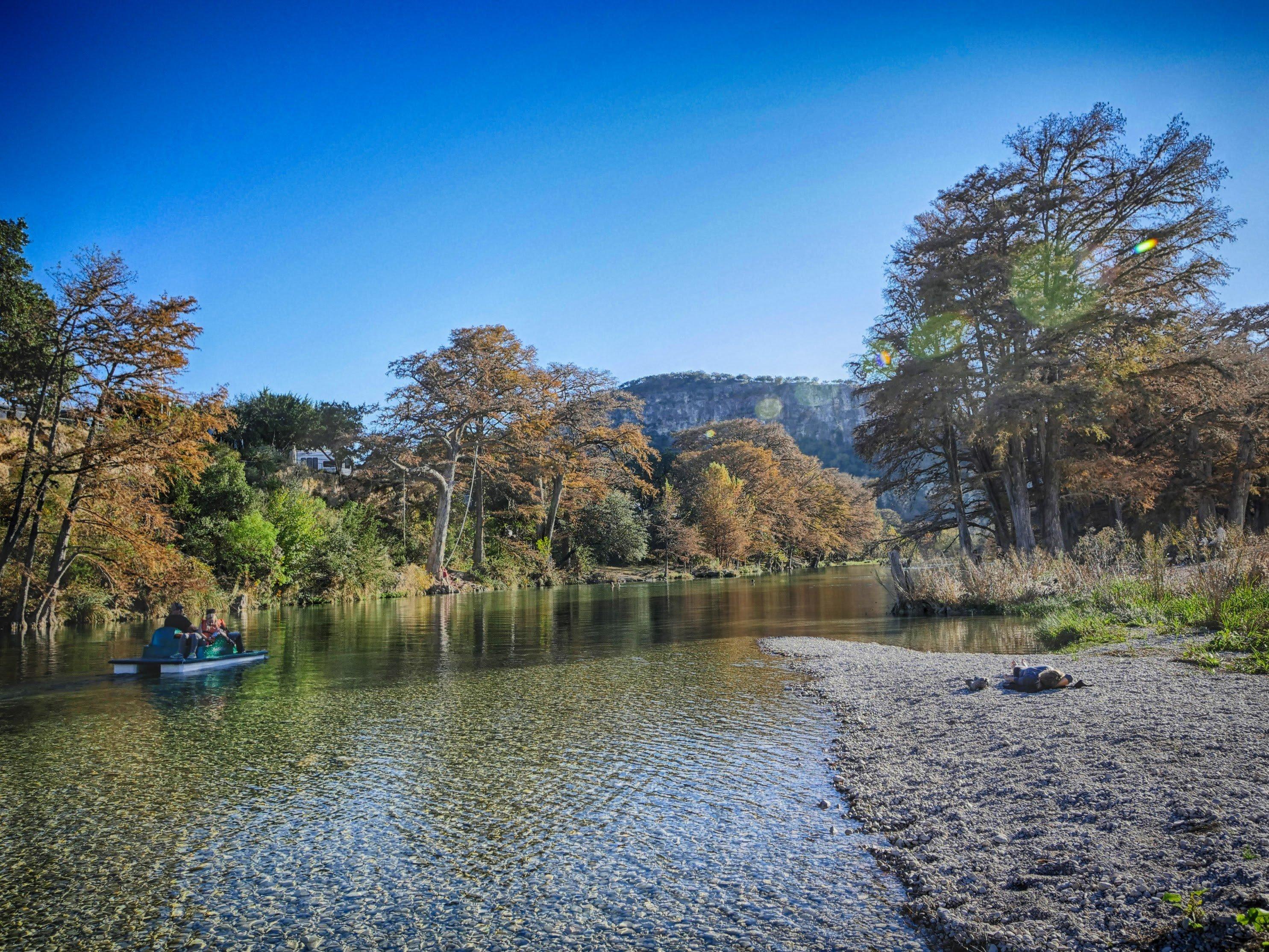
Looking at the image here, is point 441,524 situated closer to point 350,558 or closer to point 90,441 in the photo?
point 350,558

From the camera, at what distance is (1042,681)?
8281 millimetres

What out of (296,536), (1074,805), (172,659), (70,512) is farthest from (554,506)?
(1074,805)

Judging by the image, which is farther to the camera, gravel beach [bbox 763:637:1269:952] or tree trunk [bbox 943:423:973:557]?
tree trunk [bbox 943:423:973:557]

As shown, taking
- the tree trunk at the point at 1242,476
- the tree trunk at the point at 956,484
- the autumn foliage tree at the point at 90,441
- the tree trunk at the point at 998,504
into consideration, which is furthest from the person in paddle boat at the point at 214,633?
the tree trunk at the point at 1242,476

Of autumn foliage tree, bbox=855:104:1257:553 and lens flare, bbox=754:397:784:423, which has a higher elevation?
lens flare, bbox=754:397:784:423

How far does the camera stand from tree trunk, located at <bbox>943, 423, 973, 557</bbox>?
1036 inches

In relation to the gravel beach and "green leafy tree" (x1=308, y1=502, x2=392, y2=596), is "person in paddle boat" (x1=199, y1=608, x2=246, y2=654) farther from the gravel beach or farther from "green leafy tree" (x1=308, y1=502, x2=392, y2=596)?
"green leafy tree" (x1=308, y1=502, x2=392, y2=596)

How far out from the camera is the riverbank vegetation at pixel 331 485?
21016mm

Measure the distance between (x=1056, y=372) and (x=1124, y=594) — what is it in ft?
36.5

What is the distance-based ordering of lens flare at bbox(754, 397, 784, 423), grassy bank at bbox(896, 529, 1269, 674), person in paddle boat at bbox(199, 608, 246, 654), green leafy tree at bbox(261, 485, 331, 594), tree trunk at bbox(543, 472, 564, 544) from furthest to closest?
lens flare at bbox(754, 397, 784, 423) < tree trunk at bbox(543, 472, 564, 544) < green leafy tree at bbox(261, 485, 331, 594) < person in paddle boat at bbox(199, 608, 246, 654) < grassy bank at bbox(896, 529, 1269, 674)

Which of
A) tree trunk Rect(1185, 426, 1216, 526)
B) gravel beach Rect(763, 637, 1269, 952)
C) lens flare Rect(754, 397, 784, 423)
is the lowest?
gravel beach Rect(763, 637, 1269, 952)

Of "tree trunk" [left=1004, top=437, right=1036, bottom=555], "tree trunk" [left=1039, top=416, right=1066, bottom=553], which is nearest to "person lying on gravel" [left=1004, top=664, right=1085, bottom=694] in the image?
"tree trunk" [left=1004, top=437, right=1036, bottom=555]

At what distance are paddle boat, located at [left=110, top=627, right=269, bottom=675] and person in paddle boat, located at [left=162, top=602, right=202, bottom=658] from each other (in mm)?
57

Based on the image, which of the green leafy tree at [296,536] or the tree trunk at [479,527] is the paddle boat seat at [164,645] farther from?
the tree trunk at [479,527]
